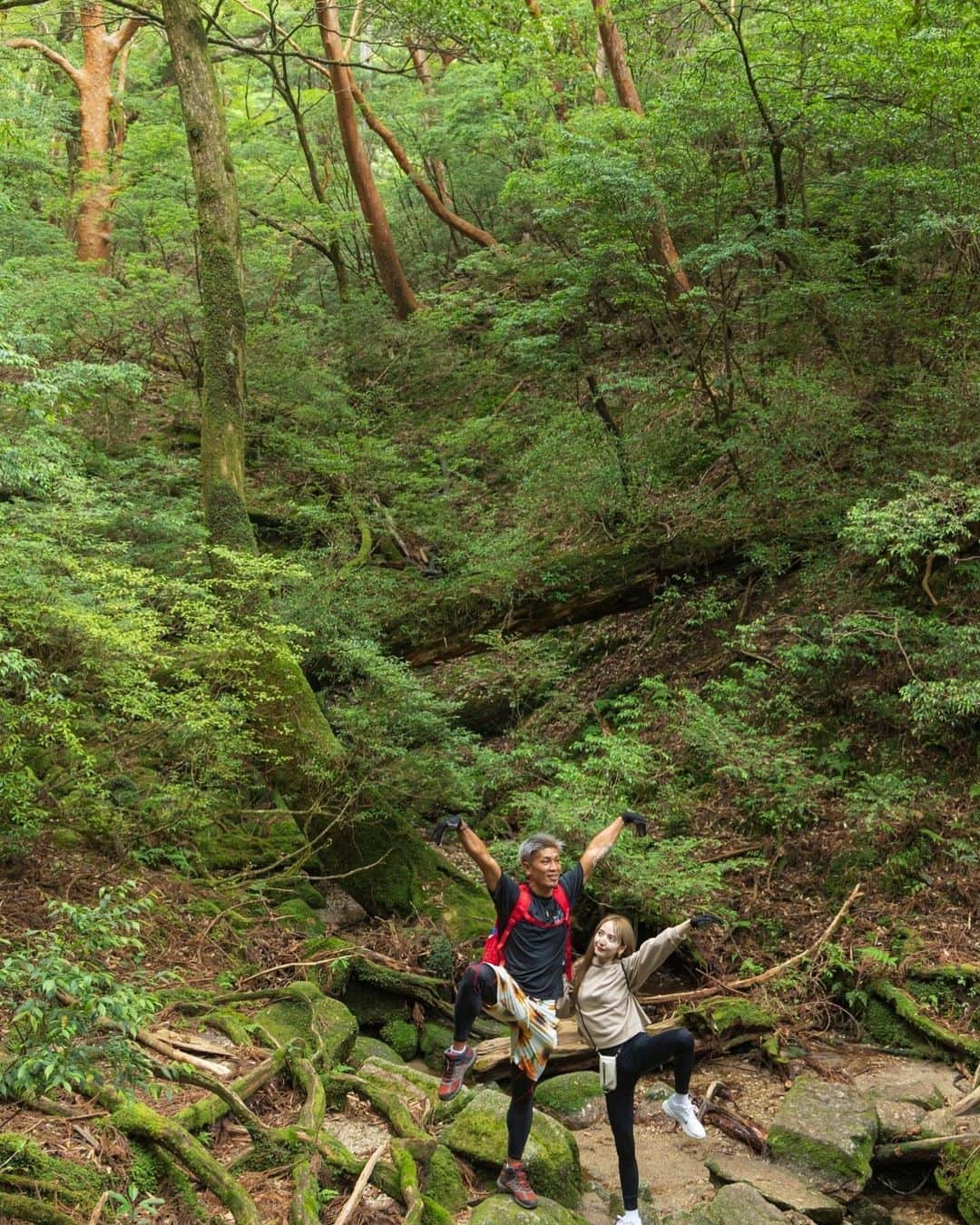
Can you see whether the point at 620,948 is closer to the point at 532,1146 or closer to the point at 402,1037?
the point at 532,1146

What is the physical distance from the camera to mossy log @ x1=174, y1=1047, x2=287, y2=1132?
4.21 m

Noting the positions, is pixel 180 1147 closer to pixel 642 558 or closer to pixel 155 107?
pixel 642 558

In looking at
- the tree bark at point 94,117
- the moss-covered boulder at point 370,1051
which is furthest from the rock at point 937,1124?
the tree bark at point 94,117

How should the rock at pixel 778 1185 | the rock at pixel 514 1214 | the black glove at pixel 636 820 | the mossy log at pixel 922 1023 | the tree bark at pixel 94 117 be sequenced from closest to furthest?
the rock at pixel 514 1214
the black glove at pixel 636 820
the rock at pixel 778 1185
the mossy log at pixel 922 1023
the tree bark at pixel 94 117

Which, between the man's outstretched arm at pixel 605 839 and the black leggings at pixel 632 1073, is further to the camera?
the man's outstretched arm at pixel 605 839

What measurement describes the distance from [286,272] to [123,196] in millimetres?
2855

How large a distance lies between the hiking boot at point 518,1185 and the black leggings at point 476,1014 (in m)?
0.05

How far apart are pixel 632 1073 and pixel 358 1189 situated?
1316 mm

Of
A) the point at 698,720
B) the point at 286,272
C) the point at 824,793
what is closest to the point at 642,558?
the point at 698,720

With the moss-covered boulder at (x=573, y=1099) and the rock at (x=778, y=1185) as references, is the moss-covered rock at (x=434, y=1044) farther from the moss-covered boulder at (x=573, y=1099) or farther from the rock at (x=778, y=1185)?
the rock at (x=778, y=1185)

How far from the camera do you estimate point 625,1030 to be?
4.38 metres

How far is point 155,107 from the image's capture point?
19.1 metres

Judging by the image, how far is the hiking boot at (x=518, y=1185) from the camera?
440 cm

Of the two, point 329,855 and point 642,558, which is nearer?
point 329,855
